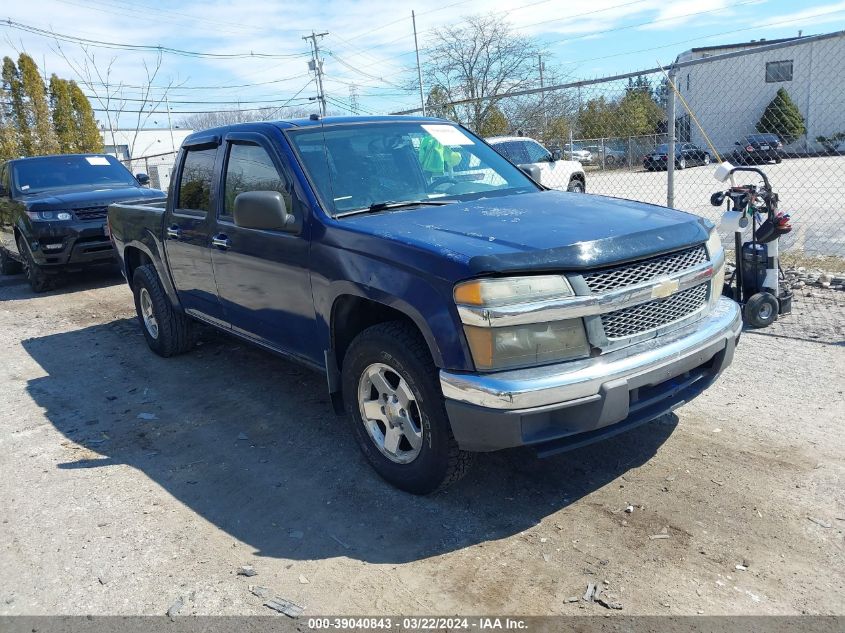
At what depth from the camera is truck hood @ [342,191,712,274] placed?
2.91 metres

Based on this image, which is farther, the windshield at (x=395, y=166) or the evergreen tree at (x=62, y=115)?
the evergreen tree at (x=62, y=115)

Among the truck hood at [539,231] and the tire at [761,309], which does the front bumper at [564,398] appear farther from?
the tire at [761,309]

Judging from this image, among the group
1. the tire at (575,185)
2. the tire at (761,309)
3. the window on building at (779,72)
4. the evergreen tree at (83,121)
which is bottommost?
the tire at (761,309)

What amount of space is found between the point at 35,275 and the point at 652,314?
932 centimetres

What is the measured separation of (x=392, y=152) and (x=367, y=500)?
7.00 ft

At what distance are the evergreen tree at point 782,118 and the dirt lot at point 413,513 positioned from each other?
2634 centimetres

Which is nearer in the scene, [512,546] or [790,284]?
[512,546]

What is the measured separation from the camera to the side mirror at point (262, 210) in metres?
3.68

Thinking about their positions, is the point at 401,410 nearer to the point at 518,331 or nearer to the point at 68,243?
the point at 518,331

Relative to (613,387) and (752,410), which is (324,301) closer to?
(613,387)

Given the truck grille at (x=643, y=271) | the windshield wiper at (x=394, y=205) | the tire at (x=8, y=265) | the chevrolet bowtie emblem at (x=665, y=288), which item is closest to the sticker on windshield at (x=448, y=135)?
the windshield wiper at (x=394, y=205)

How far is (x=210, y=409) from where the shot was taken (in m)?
4.92

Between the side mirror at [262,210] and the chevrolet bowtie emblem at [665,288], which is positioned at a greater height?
the side mirror at [262,210]

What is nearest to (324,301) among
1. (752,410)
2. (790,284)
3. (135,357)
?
(752,410)
